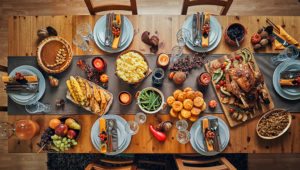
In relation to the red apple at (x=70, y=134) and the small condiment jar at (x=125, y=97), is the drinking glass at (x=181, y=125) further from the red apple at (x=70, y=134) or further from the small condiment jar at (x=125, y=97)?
the red apple at (x=70, y=134)

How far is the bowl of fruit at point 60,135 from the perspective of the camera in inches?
65.1

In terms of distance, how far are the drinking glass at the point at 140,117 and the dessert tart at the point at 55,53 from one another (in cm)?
90

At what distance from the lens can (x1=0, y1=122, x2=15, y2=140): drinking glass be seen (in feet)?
5.60

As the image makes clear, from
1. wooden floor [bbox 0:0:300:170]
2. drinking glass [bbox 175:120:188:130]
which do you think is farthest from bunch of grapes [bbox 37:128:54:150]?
wooden floor [bbox 0:0:300:170]

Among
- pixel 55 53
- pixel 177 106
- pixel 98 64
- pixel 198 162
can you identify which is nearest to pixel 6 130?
pixel 55 53

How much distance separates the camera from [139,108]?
1826 millimetres

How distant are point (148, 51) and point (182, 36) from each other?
1.28 ft

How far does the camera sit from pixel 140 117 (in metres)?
1.76

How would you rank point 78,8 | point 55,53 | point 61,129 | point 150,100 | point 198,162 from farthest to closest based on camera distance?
point 78,8
point 198,162
point 55,53
point 150,100
point 61,129

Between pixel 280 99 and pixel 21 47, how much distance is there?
2800 millimetres

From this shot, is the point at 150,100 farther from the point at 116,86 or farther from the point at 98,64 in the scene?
the point at 98,64

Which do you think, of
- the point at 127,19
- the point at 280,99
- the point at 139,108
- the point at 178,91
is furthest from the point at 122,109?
A: the point at 280,99

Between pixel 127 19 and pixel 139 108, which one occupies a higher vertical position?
pixel 127 19

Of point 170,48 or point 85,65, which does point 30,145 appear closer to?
point 85,65
